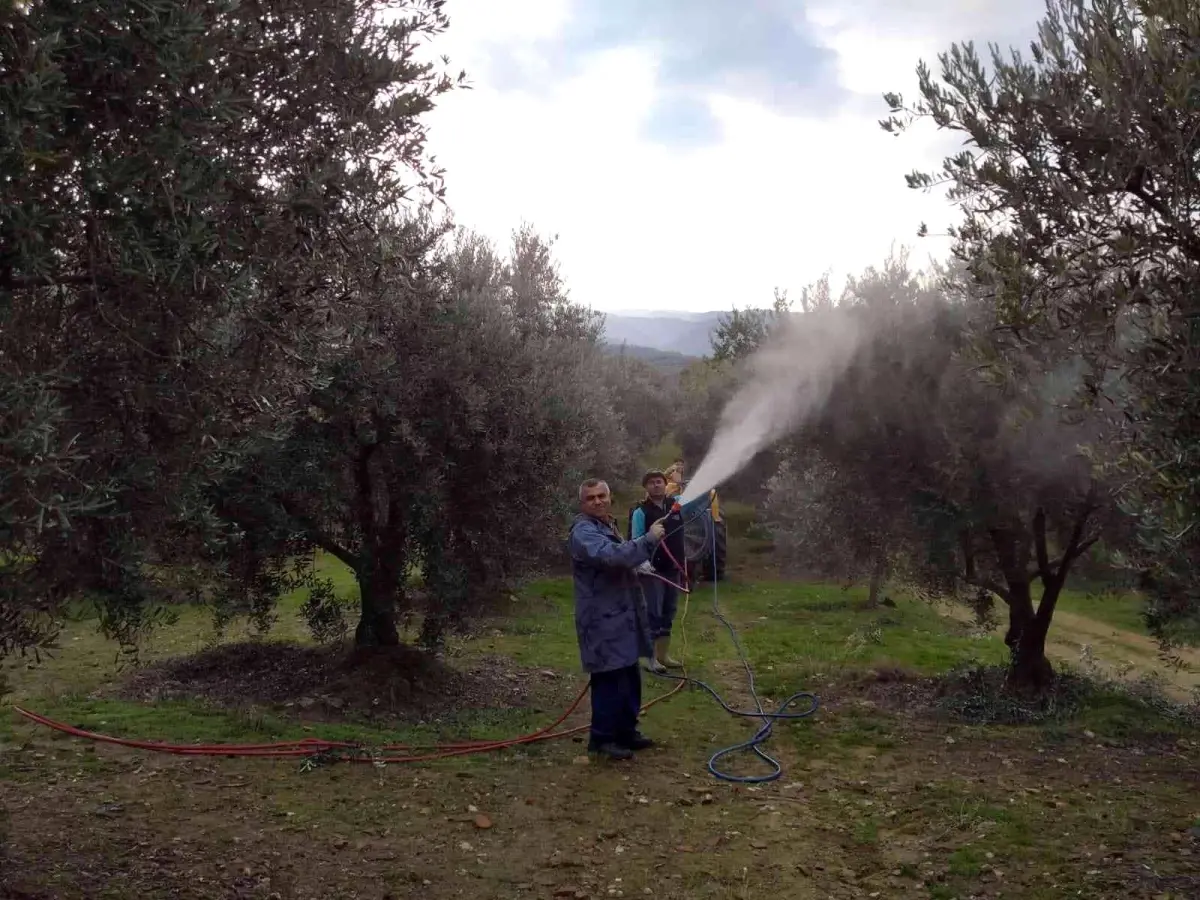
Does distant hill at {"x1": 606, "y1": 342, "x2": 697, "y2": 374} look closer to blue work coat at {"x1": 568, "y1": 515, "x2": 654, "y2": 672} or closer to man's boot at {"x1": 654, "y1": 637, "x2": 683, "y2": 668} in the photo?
man's boot at {"x1": 654, "y1": 637, "x2": 683, "y2": 668}

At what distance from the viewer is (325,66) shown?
519cm

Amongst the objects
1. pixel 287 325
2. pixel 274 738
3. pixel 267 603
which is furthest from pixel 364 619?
pixel 287 325

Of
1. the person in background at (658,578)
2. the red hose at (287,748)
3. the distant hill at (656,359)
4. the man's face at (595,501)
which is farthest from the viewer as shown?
the distant hill at (656,359)

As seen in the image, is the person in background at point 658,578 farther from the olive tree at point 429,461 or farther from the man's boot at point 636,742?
the man's boot at point 636,742

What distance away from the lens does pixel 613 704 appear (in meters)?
9.16

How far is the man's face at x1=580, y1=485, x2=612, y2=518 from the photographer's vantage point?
9344mm

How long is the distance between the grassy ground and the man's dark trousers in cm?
35

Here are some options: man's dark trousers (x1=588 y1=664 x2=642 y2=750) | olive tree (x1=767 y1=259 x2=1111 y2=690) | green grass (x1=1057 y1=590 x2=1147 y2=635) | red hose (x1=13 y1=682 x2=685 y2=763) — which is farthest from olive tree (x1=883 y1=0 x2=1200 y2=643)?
green grass (x1=1057 y1=590 x2=1147 y2=635)

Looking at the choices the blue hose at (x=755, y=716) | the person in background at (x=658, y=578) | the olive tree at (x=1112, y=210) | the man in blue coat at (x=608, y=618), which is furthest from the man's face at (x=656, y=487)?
the olive tree at (x=1112, y=210)

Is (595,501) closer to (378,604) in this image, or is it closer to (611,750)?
(611,750)

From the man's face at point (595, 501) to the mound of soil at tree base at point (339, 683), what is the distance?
315 centimetres

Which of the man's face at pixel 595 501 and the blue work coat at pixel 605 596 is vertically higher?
the man's face at pixel 595 501

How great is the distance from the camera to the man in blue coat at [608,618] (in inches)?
351

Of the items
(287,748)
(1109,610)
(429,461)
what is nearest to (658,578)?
(429,461)
